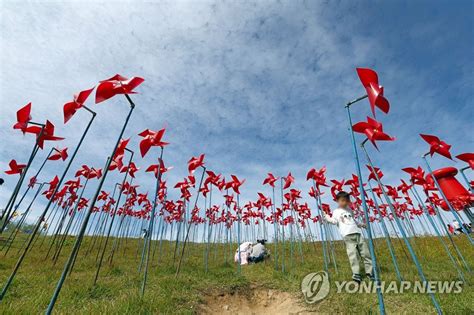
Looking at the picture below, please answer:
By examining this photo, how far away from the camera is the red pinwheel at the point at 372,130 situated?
9.62ft

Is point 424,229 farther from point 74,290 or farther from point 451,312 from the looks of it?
point 74,290

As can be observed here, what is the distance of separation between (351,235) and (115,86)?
662 cm

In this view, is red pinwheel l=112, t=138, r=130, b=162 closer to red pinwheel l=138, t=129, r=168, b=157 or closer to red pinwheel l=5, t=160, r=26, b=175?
red pinwheel l=138, t=129, r=168, b=157

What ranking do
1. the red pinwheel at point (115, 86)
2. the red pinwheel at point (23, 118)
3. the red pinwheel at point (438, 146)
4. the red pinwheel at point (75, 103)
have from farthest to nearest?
the red pinwheel at point (438, 146), the red pinwheel at point (23, 118), the red pinwheel at point (75, 103), the red pinwheel at point (115, 86)

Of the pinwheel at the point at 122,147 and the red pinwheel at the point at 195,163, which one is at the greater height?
the red pinwheel at the point at 195,163

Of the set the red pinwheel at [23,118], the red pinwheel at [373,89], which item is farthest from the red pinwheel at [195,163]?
the red pinwheel at [373,89]

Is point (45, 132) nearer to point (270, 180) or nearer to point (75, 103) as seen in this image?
point (75, 103)

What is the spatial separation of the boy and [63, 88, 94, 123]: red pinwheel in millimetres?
6641

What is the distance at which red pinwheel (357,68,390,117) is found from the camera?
2.15m

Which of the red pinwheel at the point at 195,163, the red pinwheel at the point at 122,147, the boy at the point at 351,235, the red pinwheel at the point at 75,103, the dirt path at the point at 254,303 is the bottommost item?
the dirt path at the point at 254,303

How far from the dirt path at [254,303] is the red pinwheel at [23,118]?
15.2 feet

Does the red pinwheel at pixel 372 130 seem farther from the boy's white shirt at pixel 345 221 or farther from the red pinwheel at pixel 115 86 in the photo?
the boy's white shirt at pixel 345 221

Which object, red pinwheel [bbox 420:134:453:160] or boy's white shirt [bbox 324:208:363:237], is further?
boy's white shirt [bbox 324:208:363:237]

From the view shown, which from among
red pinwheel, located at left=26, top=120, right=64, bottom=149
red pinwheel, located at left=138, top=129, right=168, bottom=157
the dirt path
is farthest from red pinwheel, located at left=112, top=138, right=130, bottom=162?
the dirt path
